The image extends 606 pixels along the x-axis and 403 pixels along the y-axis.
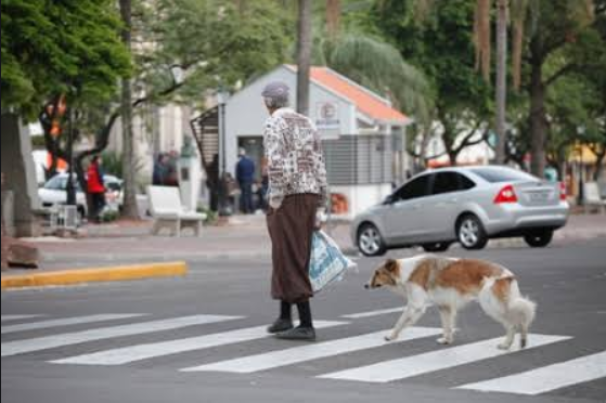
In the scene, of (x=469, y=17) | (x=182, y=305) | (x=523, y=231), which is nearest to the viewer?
(x=182, y=305)

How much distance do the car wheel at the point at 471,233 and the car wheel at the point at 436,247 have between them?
1.05 m

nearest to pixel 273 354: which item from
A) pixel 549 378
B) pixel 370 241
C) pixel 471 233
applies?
pixel 549 378

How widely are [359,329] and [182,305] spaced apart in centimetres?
334

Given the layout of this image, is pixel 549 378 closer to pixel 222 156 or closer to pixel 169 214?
pixel 169 214

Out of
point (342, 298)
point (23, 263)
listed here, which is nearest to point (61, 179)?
point (23, 263)

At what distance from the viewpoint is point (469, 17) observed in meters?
52.7

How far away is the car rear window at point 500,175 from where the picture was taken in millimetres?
29672

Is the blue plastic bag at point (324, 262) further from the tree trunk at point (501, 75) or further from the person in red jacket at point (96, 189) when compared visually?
the person in red jacket at point (96, 189)

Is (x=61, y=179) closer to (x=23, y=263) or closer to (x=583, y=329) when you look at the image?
(x=23, y=263)

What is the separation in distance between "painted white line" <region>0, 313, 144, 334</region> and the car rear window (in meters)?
15.3

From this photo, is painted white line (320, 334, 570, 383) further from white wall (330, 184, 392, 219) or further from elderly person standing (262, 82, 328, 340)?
white wall (330, 184, 392, 219)

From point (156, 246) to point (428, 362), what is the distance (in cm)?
2030

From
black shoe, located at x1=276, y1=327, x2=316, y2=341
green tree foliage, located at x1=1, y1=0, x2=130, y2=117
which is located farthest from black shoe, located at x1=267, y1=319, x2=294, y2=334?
green tree foliage, located at x1=1, y1=0, x2=130, y2=117

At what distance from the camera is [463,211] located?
1168 inches
